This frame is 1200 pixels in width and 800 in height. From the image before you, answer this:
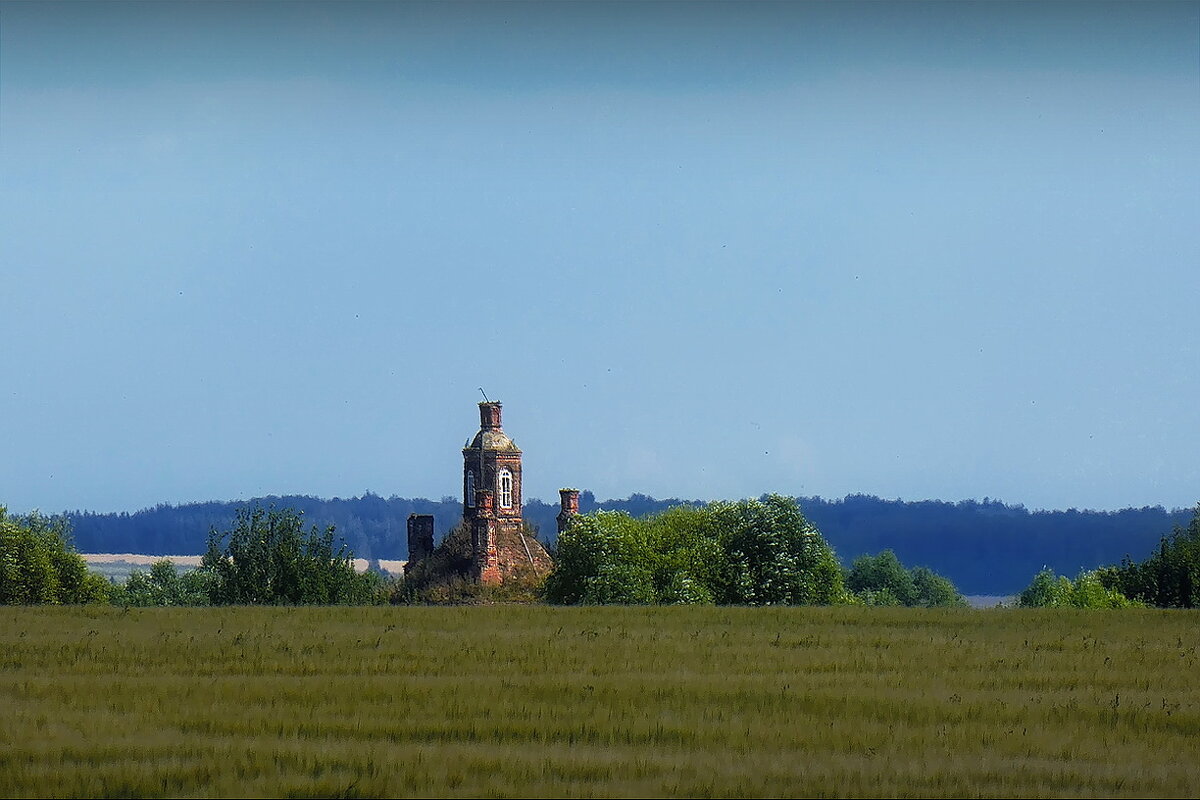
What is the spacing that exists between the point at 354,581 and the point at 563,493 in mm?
69307

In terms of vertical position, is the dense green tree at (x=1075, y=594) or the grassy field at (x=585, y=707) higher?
the dense green tree at (x=1075, y=594)

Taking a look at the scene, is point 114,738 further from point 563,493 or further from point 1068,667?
point 563,493

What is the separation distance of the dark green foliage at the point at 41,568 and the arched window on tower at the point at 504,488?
43949mm

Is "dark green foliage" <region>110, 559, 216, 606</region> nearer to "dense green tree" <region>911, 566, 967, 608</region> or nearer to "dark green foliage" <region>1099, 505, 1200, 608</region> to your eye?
"dark green foliage" <region>1099, 505, 1200, 608</region>

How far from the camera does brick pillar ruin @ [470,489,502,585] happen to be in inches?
5477

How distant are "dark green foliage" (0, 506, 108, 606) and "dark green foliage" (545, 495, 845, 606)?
30.5 m

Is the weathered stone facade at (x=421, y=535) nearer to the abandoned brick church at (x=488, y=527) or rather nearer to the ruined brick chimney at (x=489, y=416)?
the abandoned brick church at (x=488, y=527)

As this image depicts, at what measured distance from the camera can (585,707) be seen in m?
26.7

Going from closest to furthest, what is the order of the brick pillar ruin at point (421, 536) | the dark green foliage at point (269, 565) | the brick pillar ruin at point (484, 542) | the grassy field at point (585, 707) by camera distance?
the grassy field at point (585, 707) < the dark green foliage at point (269, 565) < the brick pillar ruin at point (484, 542) < the brick pillar ruin at point (421, 536)

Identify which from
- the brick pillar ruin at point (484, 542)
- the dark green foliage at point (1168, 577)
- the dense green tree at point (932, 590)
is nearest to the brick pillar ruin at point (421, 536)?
the brick pillar ruin at point (484, 542)

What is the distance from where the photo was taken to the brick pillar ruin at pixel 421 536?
5723 inches

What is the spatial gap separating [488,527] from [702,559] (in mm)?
50328

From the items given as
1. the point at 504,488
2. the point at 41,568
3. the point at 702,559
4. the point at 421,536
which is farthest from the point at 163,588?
the point at 702,559

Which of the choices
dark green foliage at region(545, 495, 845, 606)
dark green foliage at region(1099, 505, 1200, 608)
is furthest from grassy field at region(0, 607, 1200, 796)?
dark green foliage at region(1099, 505, 1200, 608)
